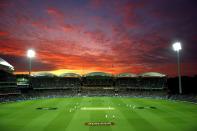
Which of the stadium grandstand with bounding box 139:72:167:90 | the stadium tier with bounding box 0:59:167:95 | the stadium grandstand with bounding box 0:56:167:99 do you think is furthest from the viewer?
the stadium tier with bounding box 0:59:167:95

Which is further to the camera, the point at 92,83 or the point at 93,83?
the point at 92,83

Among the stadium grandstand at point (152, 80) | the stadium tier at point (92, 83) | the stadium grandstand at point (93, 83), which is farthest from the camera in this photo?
the stadium tier at point (92, 83)

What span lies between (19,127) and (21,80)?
90.0 m

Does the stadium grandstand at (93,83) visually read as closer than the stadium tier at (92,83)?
Yes

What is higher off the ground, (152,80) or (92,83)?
(152,80)

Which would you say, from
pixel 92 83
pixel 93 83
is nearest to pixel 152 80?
pixel 93 83

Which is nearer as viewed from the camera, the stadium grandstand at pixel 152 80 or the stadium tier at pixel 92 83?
the stadium grandstand at pixel 152 80

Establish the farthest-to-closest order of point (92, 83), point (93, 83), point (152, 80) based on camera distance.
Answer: point (92, 83), point (93, 83), point (152, 80)

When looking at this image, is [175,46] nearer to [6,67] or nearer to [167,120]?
[167,120]

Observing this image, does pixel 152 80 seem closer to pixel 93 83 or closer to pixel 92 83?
pixel 93 83

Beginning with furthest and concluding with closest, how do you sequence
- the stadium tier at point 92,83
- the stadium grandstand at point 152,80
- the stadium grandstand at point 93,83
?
the stadium tier at point 92,83 < the stadium grandstand at point 152,80 < the stadium grandstand at point 93,83

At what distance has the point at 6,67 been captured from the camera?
9150 cm

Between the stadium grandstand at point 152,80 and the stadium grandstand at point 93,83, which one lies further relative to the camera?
the stadium grandstand at point 152,80

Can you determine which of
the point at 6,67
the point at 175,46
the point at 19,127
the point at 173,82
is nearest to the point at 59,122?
the point at 19,127
